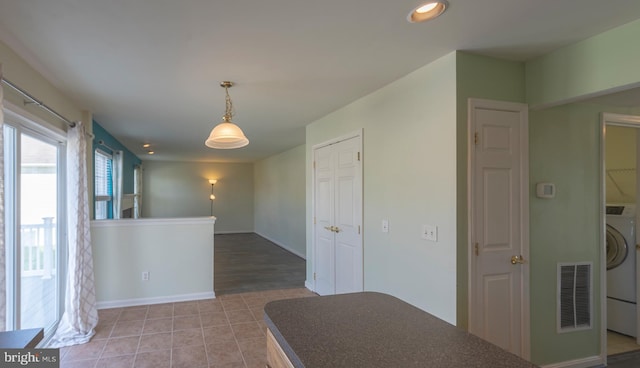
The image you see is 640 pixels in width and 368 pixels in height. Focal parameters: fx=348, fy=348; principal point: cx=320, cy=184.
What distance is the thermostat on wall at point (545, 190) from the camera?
2623 mm

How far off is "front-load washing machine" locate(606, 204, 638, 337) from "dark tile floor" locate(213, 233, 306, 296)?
371 cm

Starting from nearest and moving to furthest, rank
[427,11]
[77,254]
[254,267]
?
[427,11] → [77,254] → [254,267]

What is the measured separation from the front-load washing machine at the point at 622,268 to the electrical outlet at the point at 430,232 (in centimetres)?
242

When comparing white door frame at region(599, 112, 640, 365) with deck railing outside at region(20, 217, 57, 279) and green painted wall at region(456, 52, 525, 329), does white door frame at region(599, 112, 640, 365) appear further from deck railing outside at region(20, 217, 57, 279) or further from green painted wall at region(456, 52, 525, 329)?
deck railing outside at region(20, 217, 57, 279)

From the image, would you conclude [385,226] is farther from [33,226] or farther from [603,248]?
[33,226]

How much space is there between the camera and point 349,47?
2.27m

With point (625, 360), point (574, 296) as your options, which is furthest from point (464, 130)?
point (625, 360)

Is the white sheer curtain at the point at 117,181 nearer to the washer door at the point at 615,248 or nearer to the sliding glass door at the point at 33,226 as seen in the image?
the sliding glass door at the point at 33,226

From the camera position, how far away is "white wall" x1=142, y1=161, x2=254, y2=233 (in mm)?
10867

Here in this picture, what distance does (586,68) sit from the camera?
2195 mm

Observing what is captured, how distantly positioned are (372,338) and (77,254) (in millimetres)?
3225

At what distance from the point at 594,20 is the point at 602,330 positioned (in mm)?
2414

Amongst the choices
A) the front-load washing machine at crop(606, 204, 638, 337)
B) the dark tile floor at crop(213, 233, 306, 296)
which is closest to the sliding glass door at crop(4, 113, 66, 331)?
the dark tile floor at crop(213, 233, 306, 296)

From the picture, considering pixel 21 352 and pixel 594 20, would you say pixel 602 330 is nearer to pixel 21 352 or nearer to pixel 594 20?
pixel 594 20
